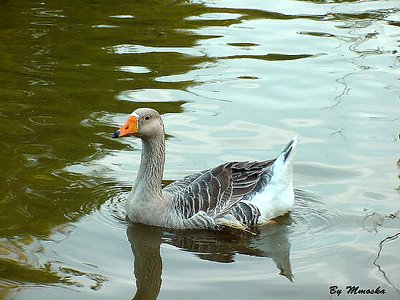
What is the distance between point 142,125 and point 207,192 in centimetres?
79

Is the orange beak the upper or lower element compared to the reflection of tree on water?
upper

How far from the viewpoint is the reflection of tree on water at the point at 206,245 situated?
7480 mm

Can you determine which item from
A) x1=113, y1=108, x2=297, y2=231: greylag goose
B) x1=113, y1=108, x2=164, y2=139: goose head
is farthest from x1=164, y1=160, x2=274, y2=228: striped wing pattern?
x1=113, y1=108, x2=164, y2=139: goose head

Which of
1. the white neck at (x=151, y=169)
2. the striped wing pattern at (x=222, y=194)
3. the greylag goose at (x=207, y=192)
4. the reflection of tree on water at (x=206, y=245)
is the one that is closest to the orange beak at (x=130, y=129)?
the greylag goose at (x=207, y=192)

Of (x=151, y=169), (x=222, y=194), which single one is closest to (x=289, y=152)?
(x=222, y=194)

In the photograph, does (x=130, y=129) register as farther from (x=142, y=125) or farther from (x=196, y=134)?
(x=196, y=134)

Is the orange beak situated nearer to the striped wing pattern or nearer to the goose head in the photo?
the goose head

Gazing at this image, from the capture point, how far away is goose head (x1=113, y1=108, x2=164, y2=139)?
819 cm

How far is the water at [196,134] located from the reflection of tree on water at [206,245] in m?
0.02

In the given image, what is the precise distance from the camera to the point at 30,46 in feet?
43.9

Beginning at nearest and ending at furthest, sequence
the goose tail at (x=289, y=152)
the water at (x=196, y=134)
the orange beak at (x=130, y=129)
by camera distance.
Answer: the water at (x=196, y=134)
the orange beak at (x=130, y=129)
the goose tail at (x=289, y=152)

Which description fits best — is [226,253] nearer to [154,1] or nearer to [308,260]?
[308,260]

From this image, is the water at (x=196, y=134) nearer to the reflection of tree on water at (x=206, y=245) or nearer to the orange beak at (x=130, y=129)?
the reflection of tree on water at (x=206, y=245)

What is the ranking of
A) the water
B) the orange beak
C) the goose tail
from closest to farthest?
the water < the orange beak < the goose tail
